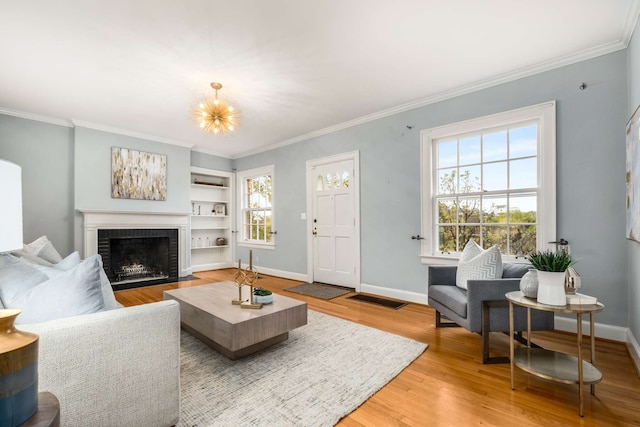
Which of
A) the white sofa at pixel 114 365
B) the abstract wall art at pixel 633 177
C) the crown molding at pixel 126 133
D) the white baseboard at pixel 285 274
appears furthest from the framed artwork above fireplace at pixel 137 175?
the abstract wall art at pixel 633 177

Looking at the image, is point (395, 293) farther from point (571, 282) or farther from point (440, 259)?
point (571, 282)

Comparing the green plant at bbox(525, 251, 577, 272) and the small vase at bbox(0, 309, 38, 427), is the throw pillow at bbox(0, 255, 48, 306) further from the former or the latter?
the green plant at bbox(525, 251, 577, 272)

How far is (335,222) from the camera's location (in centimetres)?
483

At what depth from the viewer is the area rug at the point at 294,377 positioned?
64.4 inches

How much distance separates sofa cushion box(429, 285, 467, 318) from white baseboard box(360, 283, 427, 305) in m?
0.93

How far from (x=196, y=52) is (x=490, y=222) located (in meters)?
3.57

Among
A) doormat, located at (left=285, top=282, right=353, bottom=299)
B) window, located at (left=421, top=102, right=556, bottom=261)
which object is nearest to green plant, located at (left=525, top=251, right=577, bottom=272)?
window, located at (left=421, top=102, right=556, bottom=261)

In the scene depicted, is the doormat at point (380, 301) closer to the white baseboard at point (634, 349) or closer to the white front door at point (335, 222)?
the white front door at point (335, 222)

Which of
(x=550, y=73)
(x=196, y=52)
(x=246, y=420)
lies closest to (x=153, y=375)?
(x=246, y=420)

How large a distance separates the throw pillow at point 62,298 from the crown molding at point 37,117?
4499 mm

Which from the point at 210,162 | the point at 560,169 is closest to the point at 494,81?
the point at 560,169

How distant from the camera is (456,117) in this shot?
11.7ft

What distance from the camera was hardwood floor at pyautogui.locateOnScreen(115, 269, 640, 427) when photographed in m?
1.62

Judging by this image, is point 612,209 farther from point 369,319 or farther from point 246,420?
point 246,420
